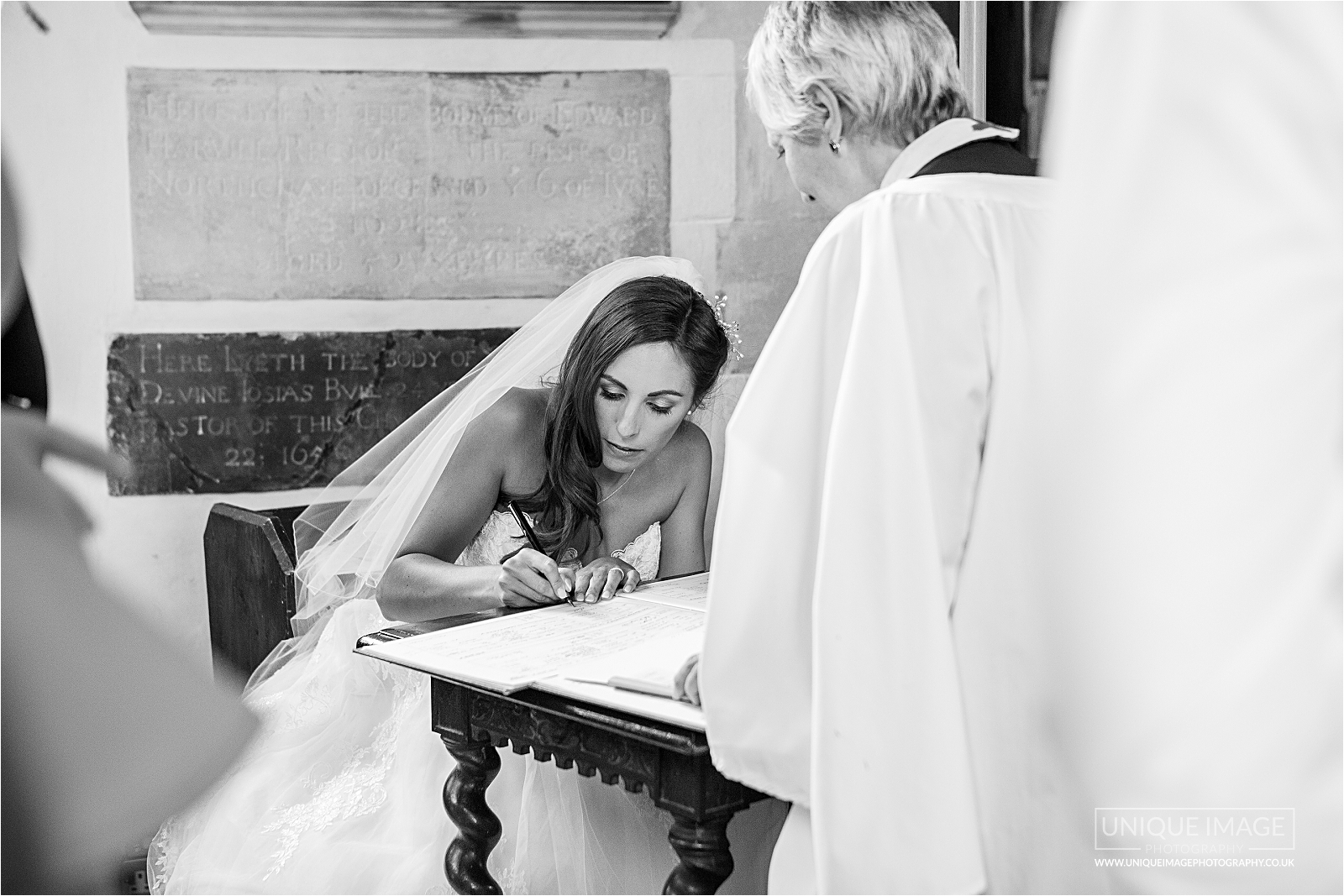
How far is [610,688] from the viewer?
5.26ft

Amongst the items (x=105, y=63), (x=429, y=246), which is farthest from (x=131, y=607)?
(x=105, y=63)

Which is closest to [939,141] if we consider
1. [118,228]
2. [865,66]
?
[865,66]

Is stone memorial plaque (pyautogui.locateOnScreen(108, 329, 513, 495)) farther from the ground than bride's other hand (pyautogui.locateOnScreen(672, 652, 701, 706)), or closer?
farther from the ground

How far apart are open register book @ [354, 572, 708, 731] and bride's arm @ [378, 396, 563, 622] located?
301 millimetres

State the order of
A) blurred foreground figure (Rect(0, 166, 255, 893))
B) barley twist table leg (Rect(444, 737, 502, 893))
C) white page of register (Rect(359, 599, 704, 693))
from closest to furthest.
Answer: blurred foreground figure (Rect(0, 166, 255, 893))
white page of register (Rect(359, 599, 704, 693))
barley twist table leg (Rect(444, 737, 502, 893))

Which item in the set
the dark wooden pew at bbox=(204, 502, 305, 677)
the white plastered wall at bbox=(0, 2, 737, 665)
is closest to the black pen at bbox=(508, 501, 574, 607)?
the dark wooden pew at bbox=(204, 502, 305, 677)

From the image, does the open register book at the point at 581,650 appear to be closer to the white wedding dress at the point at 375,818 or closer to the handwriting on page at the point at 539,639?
the handwriting on page at the point at 539,639

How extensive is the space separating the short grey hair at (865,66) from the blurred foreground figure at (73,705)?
110 centimetres

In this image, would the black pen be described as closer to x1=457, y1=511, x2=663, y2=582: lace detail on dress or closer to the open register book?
x1=457, y1=511, x2=663, y2=582: lace detail on dress

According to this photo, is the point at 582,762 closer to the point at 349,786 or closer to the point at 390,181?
the point at 349,786

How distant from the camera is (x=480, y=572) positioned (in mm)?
2561

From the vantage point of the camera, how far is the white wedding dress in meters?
2.21

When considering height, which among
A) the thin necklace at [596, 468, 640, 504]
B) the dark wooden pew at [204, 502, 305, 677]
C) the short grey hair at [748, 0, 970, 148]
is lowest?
the dark wooden pew at [204, 502, 305, 677]

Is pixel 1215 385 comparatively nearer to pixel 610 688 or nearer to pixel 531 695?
pixel 610 688
